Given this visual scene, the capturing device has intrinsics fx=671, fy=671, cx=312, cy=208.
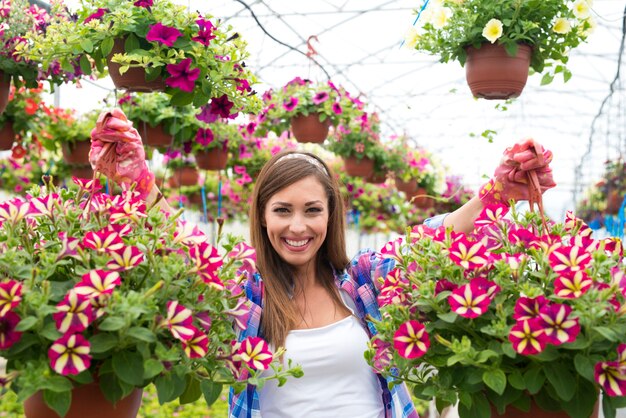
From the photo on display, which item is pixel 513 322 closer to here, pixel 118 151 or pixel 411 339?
pixel 411 339

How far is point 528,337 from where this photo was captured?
87 cm

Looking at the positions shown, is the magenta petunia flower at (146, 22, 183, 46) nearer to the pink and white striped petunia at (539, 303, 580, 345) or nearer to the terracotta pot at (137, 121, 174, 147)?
the pink and white striped petunia at (539, 303, 580, 345)

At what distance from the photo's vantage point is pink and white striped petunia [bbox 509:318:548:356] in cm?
85

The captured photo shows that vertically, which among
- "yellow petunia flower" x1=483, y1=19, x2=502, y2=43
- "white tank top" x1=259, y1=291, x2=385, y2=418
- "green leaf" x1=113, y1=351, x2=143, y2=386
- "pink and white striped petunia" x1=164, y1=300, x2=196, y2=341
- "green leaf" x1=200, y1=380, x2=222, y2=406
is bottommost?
"white tank top" x1=259, y1=291, x2=385, y2=418

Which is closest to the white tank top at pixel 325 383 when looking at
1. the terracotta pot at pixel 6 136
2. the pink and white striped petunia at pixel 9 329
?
the pink and white striped petunia at pixel 9 329

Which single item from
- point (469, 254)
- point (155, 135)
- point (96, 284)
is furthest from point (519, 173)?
point (155, 135)

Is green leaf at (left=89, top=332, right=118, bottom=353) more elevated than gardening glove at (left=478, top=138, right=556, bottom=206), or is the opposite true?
gardening glove at (left=478, top=138, right=556, bottom=206)

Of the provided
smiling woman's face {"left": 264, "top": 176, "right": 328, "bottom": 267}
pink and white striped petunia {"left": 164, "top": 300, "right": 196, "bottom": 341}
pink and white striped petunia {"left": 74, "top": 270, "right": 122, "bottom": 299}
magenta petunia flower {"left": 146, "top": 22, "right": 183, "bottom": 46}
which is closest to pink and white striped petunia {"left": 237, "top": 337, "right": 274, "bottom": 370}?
pink and white striped petunia {"left": 164, "top": 300, "right": 196, "bottom": 341}

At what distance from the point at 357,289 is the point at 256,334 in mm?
264

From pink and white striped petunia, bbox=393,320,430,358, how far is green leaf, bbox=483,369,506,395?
0.09 m

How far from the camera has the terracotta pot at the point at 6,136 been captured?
2.91m

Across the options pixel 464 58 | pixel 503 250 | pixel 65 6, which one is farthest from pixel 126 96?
pixel 503 250

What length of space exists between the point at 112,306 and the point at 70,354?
7 centimetres

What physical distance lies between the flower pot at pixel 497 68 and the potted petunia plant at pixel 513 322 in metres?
0.80
